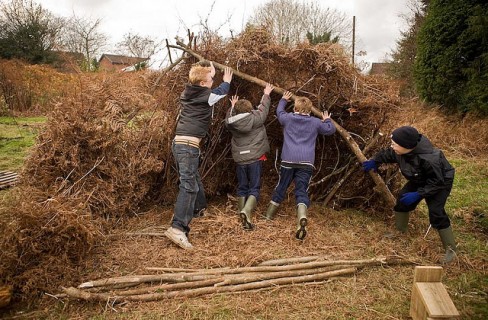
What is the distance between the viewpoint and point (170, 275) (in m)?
3.63

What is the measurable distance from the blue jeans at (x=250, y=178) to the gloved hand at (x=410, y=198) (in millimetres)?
1816

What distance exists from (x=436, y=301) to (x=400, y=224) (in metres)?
2.16

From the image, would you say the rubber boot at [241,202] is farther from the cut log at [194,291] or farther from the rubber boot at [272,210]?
the cut log at [194,291]

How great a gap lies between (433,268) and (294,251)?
1.62m

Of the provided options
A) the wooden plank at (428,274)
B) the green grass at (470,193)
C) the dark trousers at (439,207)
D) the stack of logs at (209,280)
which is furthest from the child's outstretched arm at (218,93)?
the green grass at (470,193)

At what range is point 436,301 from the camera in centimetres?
278

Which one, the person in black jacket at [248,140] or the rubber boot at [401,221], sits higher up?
the person in black jacket at [248,140]

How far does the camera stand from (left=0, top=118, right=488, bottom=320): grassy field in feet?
10.7

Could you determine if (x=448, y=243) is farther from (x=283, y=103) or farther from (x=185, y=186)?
(x=185, y=186)

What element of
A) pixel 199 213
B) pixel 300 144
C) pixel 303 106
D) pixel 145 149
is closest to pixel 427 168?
pixel 300 144

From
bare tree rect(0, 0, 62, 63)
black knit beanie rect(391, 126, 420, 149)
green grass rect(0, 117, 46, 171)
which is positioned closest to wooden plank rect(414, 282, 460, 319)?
black knit beanie rect(391, 126, 420, 149)

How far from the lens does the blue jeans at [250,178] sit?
5094 millimetres

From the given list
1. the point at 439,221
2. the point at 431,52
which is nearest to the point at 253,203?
the point at 439,221

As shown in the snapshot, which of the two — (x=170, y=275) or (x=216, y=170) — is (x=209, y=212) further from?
(x=170, y=275)
